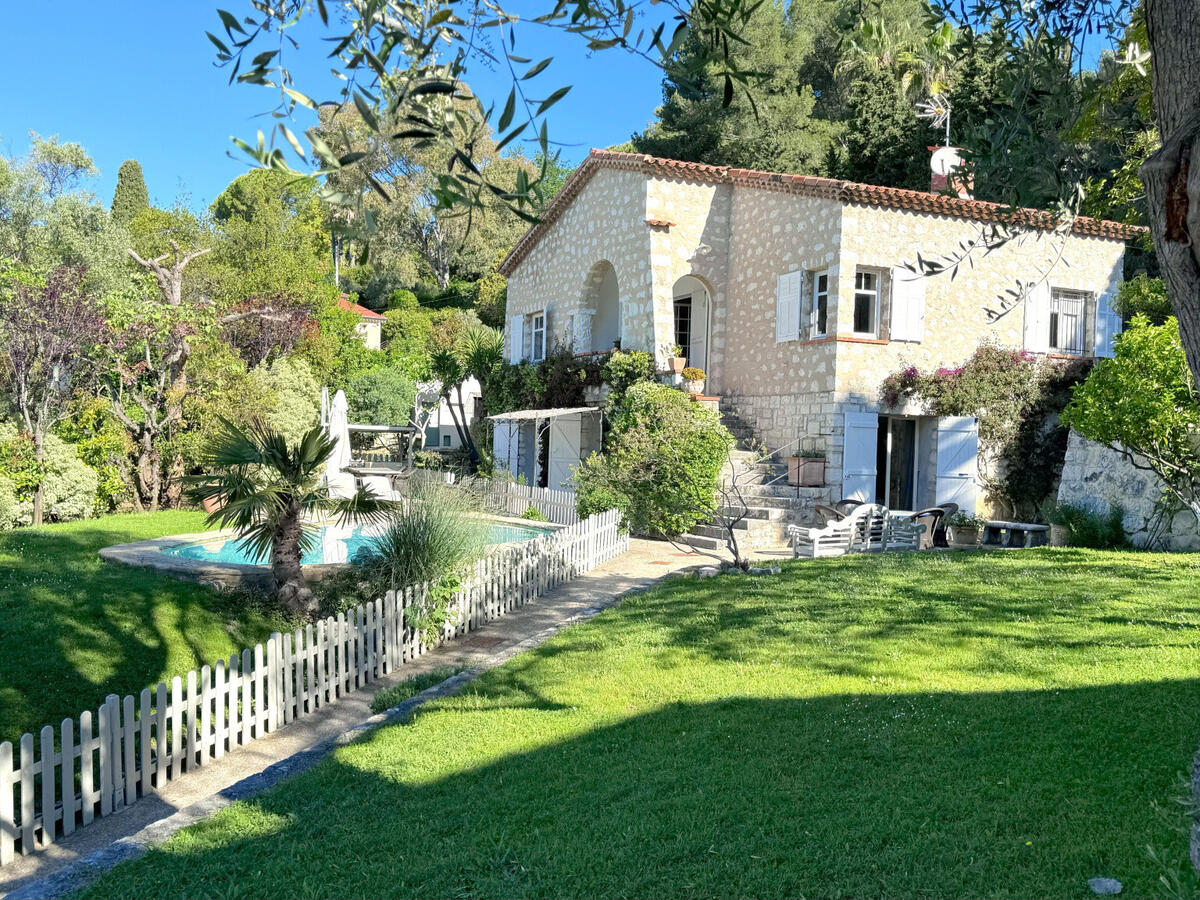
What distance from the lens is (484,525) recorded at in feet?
35.2

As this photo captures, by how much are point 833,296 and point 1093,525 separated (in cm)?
596

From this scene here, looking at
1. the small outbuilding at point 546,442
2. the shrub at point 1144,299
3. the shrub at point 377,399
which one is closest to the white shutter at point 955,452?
the shrub at point 1144,299

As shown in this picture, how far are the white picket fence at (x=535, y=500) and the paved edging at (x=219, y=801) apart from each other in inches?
328

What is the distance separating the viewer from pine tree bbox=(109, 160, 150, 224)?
4391cm

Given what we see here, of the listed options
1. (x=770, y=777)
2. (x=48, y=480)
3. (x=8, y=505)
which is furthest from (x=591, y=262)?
(x=770, y=777)

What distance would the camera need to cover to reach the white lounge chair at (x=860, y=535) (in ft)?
43.6

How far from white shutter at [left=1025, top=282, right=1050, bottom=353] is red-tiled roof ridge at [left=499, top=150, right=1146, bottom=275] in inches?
59.3

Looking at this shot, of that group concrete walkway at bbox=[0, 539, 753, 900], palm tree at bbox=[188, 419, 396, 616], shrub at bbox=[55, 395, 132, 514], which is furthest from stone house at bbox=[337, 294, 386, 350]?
palm tree at bbox=[188, 419, 396, 616]

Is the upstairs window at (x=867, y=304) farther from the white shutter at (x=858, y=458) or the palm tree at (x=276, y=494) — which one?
the palm tree at (x=276, y=494)

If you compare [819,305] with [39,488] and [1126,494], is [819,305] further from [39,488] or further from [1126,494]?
[39,488]

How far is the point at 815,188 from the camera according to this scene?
16.8 meters

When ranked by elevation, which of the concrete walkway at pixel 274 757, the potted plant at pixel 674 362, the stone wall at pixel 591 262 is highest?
the stone wall at pixel 591 262

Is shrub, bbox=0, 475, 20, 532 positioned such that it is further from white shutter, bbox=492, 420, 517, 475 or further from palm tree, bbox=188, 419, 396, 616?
white shutter, bbox=492, 420, 517, 475

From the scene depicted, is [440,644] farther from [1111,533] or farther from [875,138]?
[875,138]
